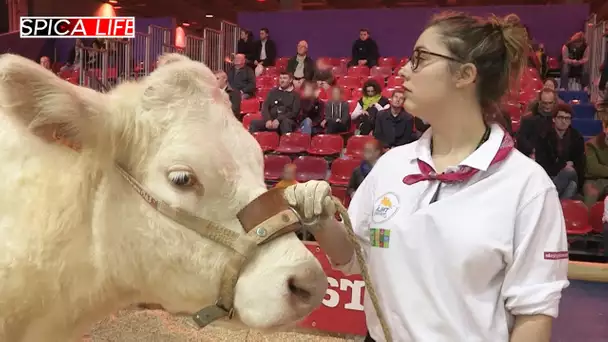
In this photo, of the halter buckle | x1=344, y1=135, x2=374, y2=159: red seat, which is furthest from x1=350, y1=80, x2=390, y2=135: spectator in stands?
the halter buckle

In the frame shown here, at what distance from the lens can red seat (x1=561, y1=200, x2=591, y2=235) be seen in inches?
216

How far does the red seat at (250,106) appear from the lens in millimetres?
10252

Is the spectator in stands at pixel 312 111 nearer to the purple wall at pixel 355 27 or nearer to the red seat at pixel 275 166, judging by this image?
the red seat at pixel 275 166

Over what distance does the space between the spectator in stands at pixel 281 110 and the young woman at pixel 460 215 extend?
22.5 feet

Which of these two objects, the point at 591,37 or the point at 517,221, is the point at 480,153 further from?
the point at 591,37

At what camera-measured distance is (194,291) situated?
1.41m

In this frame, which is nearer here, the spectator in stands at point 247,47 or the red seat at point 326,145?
the red seat at point 326,145

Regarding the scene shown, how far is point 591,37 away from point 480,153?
1079 cm

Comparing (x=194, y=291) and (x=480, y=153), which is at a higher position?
(x=480, y=153)

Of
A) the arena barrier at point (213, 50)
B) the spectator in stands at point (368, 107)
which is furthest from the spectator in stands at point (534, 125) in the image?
the arena barrier at point (213, 50)

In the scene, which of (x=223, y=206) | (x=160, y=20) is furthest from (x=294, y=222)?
(x=160, y=20)

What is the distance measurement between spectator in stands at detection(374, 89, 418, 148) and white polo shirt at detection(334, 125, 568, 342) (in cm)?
545

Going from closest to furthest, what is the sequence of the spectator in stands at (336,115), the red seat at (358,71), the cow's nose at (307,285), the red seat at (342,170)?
the cow's nose at (307,285), the red seat at (342,170), the spectator in stands at (336,115), the red seat at (358,71)

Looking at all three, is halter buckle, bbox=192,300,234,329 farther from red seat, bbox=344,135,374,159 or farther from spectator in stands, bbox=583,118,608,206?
red seat, bbox=344,135,374,159
